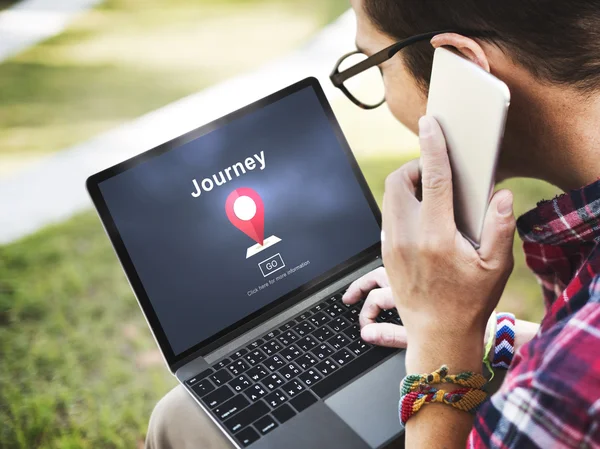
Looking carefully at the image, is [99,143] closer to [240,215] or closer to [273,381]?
[240,215]

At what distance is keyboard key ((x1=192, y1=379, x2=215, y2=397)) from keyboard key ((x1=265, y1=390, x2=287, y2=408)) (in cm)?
10

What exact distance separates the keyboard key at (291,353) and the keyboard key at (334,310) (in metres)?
0.10

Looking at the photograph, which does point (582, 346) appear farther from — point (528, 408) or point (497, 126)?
point (497, 126)

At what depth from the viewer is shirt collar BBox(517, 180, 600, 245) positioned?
0.94 meters

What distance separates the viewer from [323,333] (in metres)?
1.17

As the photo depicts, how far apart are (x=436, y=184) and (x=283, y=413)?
0.42m

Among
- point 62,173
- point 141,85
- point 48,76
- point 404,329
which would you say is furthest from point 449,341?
point 48,76

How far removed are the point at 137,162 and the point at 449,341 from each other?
0.59m

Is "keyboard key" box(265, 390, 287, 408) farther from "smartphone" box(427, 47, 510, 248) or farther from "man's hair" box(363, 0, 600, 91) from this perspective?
"man's hair" box(363, 0, 600, 91)

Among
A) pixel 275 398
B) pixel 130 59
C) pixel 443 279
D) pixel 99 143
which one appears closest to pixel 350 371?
pixel 275 398

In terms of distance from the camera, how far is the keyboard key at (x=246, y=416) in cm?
104

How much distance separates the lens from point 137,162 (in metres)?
1.16

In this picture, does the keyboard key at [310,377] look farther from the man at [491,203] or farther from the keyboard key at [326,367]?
the man at [491,203]

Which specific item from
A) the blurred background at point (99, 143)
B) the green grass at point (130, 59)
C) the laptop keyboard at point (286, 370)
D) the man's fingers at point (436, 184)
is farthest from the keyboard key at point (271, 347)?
the green grass at point (130, 59)
